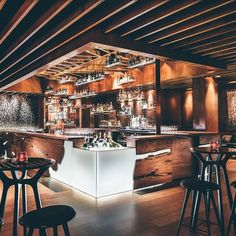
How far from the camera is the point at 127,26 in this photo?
12.9ft

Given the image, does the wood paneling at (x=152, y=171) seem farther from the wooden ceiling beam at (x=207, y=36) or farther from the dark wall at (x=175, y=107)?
the dark wall at (x=175, y=107)

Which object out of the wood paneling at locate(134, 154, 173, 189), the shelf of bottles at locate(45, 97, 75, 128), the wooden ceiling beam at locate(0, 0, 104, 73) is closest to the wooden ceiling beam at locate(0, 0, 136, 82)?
the wooden ceiling beam at locate(0, 0, 104, 73)

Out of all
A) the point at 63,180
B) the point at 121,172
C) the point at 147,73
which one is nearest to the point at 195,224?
the point at 121,172

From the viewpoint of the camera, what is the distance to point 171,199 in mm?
4043

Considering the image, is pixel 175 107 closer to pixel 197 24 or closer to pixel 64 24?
pixel 197 24

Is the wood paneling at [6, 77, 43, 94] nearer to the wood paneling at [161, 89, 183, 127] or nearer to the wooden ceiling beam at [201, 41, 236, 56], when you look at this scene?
the wood paneling at [161, 89, 183, 127]

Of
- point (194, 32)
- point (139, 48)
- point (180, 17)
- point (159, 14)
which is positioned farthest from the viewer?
point (139, 48)

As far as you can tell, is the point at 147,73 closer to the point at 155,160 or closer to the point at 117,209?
the point at 155,160

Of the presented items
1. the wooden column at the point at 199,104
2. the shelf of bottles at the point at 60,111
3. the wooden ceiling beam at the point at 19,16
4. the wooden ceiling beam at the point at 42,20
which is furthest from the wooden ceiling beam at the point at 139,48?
the shelf of bottles at the point at 60,111

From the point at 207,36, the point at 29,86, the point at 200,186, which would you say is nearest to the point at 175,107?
the point at 207,36

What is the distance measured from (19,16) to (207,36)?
116 inches

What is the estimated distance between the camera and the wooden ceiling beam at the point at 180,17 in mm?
3164

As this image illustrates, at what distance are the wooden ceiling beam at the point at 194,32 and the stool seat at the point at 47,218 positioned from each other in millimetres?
3322

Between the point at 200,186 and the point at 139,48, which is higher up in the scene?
the point at 139,48
